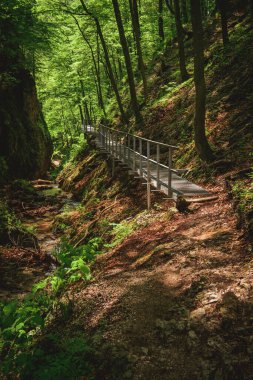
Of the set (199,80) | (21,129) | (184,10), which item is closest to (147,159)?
(199,80)

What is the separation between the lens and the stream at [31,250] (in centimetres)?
915

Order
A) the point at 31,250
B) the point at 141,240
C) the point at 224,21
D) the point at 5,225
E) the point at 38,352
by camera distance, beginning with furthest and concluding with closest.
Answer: the point at 224,21
the point at 5,225
the point at 31,250
the point at 141,240
the point at 38,352

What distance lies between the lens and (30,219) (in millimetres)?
16609

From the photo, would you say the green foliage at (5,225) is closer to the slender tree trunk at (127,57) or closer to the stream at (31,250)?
the stream at (31,250)

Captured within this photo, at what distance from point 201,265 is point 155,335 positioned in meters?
1.48

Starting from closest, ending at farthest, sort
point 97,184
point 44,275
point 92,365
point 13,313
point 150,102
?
1. point 92,365
2. point 13,313
3. point 44,275
4. point 97,184
5. point 150,102

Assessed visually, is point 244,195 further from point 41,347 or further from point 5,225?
point 5,225

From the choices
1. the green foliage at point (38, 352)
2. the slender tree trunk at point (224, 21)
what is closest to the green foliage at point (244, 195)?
the green foliage at point (38, 352)

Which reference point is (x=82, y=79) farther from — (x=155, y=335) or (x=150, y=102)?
(x=155, y=335)

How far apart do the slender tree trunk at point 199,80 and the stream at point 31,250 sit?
6.24 meters

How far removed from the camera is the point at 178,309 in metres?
4.24

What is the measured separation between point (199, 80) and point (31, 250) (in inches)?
310

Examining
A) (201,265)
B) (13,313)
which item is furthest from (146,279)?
(13,313)

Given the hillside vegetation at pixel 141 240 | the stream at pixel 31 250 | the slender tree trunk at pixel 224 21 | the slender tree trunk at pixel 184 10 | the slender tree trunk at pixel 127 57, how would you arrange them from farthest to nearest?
the slender tree trunk at pixel 184 10, the slender tree trunk at pixel 127 57, the slender tree trunk at pixel 224 21, the stream at pixel 31 250, the hillside vegetation at pixel 141 240
